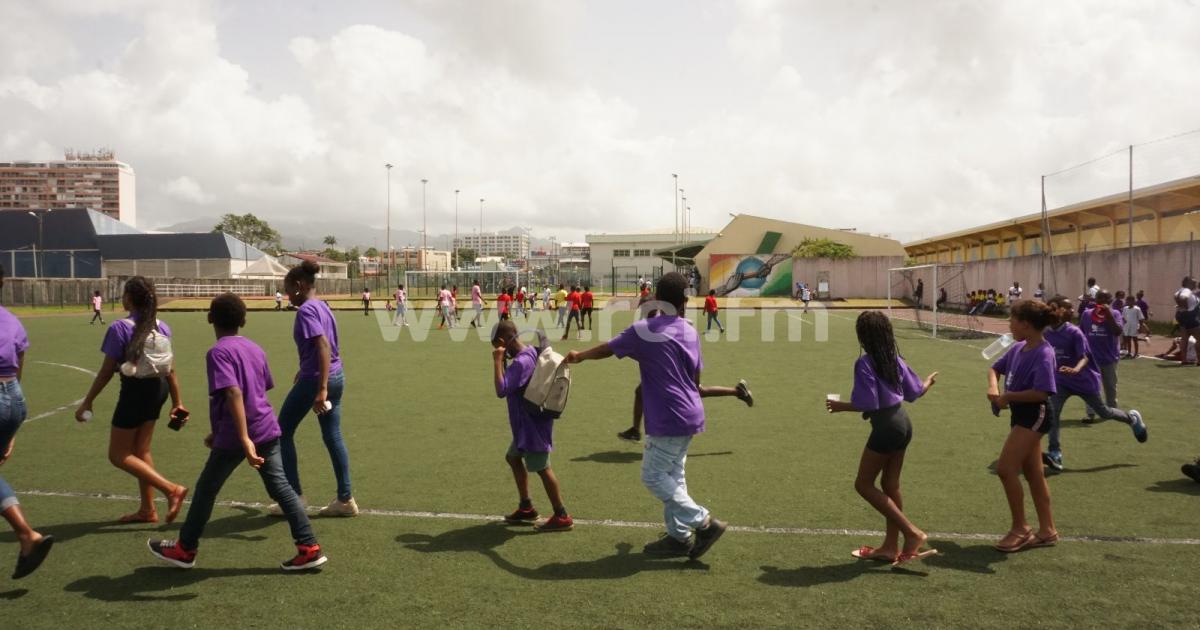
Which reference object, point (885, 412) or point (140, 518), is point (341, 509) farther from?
point (885, 412)

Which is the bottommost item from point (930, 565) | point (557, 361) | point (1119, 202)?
point (930, 565)

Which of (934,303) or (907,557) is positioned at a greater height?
(934,303)

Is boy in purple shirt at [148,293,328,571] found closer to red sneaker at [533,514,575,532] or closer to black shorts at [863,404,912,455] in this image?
red sneaker at [533,514,575,532]

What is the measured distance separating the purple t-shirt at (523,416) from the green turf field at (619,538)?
0.64 meters

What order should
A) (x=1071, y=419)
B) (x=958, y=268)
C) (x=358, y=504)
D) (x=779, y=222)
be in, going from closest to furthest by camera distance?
(x=358, y=504) < (x=1071, y=419) < (x=958, y=268) < (x=779, y=222)

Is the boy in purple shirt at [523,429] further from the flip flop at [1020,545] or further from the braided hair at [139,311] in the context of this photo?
the flip flop at [1020,545]

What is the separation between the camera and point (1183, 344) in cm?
1444

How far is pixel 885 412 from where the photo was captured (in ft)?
14.3

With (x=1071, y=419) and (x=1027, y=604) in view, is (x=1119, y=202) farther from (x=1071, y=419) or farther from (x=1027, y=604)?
(x=1027, y=604)

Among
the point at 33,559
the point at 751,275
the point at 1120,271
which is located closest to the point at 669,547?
the point at 33,559

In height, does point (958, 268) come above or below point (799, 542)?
above

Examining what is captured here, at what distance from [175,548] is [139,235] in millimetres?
84651

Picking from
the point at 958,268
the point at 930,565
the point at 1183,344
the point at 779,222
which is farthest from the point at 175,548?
the point at 779,222

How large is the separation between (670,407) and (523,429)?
3.60 feet
